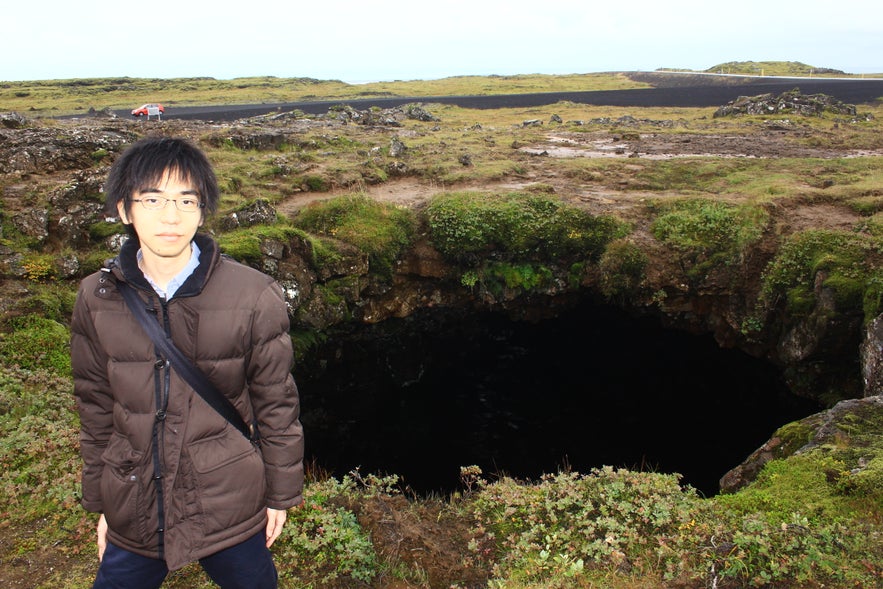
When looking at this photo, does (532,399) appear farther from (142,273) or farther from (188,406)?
(142,273)

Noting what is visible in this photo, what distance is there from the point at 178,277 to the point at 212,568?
5.22ft

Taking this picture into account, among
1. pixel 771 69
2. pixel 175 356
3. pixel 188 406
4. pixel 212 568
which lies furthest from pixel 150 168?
pixel 771 69

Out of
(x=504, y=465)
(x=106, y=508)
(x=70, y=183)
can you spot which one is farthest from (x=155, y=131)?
(x=106, y=508)

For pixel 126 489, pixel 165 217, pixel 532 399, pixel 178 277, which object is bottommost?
pixel 532 399

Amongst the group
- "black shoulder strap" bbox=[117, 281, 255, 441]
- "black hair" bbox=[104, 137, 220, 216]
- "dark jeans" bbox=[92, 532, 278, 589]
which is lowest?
"dark jeans" bbox=[92, 532, 278, 589]

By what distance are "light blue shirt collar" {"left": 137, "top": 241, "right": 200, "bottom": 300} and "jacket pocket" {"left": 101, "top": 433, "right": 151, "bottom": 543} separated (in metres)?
0.79

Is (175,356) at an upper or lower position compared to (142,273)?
lower

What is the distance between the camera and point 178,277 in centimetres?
287

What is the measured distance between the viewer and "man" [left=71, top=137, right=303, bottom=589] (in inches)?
108

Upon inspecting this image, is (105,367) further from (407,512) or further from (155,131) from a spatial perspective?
(155,131)

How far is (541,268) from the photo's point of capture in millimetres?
13664

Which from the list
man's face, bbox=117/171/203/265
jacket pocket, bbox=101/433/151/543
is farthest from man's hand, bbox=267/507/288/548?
man's face, bbox=117/171/203/265

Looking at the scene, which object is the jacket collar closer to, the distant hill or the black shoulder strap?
the black shoulder strap

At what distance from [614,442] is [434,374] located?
16.3 ft
